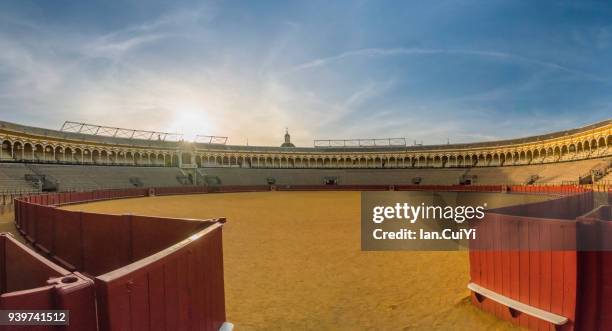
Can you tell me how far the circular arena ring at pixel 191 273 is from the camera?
1936mm

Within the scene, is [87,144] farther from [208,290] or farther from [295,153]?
[208,290]

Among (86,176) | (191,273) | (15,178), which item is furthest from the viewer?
(86,176)

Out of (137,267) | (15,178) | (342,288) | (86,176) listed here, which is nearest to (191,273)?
(137,267)

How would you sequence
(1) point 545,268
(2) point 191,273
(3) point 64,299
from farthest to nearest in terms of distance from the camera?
1. (1) point 545,268
2. (2) point 191,273
3. (3) point 64,299

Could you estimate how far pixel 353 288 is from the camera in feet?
22.0

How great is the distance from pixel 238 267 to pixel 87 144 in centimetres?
5264

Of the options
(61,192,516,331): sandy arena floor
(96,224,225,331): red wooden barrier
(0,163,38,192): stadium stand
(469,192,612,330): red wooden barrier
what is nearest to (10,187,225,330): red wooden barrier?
(96,224,225,331): red wooden barrier

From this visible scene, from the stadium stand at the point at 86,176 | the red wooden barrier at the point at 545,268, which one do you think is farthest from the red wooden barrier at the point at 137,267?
the stadium stand at the point at 86,176

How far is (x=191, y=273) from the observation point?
3215 mm

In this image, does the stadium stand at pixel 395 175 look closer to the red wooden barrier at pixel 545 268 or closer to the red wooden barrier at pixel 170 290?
the red wooden barrier at pixel 545 268

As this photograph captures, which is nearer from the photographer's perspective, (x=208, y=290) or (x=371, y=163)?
(x=208, y=290)

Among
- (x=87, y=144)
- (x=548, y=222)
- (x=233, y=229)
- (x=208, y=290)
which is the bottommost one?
(x=233, y=229)

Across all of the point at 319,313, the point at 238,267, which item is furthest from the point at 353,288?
the point at 238,267

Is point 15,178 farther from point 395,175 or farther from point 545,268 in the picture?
point 395,175
